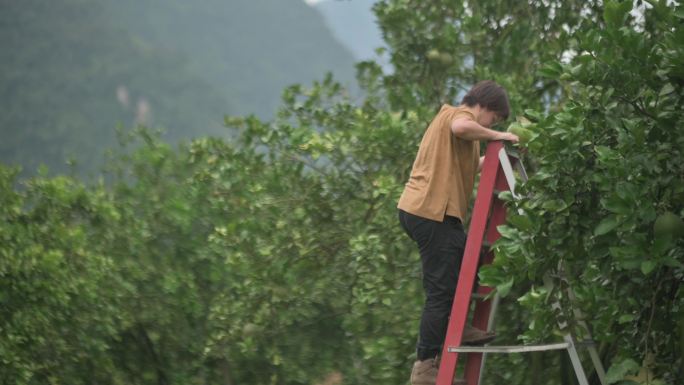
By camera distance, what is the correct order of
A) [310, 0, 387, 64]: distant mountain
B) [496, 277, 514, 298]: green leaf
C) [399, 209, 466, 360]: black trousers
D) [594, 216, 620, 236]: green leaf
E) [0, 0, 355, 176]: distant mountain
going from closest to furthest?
[594, 216, 620, 236]: green leaf → [496, 277, 514, 298]: green leaf → [399, 209, 466, 360]: black trousers → [0, 0, 355, 176]: distant mountain → [310, 0, 387, 64]: distant mountain

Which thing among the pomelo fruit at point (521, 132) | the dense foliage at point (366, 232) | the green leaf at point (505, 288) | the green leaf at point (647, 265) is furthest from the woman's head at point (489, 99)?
the green leaf at point (647, 265)

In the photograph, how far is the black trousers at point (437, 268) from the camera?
4.20 m

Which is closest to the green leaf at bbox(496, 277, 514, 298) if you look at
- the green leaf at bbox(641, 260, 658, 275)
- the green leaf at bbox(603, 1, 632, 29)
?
the green leaf at bbox(641, 260, 658, 275)

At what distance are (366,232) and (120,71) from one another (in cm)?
6893

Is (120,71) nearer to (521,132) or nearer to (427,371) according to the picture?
(427,371)

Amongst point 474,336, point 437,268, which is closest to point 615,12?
point 437,268

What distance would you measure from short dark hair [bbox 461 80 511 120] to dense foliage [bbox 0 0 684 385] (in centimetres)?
41

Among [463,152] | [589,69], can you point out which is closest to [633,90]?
[589,69]

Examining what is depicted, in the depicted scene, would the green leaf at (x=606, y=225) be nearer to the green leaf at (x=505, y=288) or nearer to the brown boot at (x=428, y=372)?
the green leaf at (x=505, y=288)

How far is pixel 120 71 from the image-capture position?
240ft

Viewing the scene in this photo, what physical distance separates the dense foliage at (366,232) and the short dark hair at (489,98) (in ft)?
1.36

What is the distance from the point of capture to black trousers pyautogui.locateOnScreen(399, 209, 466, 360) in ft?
13.8

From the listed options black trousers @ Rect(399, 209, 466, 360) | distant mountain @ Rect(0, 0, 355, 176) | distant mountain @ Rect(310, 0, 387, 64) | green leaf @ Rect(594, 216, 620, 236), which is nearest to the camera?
green leaf @ Rect(594, 216, 620, 236)

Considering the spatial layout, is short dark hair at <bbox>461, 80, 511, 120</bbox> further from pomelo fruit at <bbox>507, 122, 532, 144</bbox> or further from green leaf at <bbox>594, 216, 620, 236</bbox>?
green leaf at <bbox>594, 216, 620, 236</bbox>
